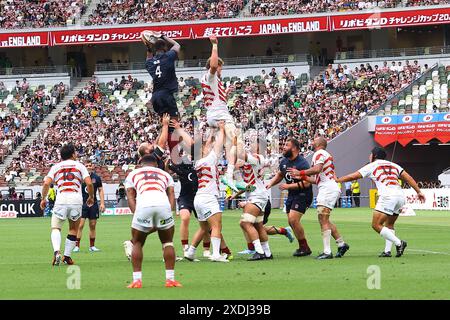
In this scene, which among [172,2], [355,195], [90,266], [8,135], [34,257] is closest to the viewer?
[90,266]

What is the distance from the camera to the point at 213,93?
2231 cm

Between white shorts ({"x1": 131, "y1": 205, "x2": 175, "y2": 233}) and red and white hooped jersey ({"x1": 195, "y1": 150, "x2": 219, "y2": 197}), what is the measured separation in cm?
538

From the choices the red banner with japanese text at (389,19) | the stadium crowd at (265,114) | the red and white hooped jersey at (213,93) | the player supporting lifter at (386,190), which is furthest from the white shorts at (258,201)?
the red banner with japanese text at (389,19)

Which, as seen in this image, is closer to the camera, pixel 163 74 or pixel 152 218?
pixel 152 218

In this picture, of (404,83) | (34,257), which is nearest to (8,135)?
(404,83)

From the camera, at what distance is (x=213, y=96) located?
22344 millimetres

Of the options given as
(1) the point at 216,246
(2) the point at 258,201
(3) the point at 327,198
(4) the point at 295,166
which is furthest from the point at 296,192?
(1) the point at 216,246

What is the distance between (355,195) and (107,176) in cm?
1483

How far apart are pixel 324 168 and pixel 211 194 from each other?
247 cm

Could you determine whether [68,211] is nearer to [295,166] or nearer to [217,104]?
[217,104]

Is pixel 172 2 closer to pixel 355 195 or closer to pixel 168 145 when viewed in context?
pixel 355 195

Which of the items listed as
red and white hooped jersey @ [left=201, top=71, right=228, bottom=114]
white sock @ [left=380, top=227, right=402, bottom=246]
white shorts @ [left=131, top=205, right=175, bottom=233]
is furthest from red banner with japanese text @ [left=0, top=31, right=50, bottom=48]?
white shorts @ [left=131, top=205, right=175, bottom=233]

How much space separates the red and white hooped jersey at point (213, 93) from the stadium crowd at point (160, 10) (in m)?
53.8

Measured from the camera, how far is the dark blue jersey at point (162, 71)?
2222 centimetres
